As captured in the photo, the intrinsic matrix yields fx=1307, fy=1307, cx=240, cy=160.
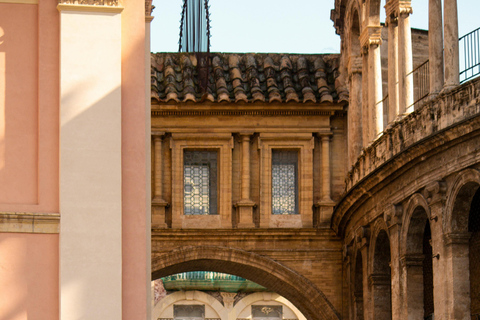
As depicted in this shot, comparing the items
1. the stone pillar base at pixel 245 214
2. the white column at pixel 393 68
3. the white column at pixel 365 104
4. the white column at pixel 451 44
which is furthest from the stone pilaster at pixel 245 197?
the white column at pixel 451 44

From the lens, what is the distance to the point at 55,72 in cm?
1191

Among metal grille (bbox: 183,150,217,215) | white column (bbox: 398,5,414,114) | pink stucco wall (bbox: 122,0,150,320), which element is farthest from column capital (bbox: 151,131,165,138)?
pink stucco wall (bbox: 122,0,150,320)

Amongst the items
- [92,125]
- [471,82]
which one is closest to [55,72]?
[92,125]

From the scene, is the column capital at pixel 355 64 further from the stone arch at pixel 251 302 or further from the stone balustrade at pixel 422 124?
the stone arch at pixel 251 302

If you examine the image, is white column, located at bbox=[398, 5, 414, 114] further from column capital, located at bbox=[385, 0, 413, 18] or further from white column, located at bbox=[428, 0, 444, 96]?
white column, located at bbox=[428, 0, 444, 96]

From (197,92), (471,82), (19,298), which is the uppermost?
(197,92)

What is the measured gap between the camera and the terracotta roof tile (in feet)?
94.0

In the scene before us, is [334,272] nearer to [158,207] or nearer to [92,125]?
[158,207]

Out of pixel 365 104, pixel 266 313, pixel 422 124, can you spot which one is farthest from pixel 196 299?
pixel 422 124

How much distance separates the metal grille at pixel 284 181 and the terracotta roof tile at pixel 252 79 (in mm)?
1322

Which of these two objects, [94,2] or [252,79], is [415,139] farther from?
[94,2]

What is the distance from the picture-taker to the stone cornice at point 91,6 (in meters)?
12.0

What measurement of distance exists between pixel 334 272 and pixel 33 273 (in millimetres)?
17255

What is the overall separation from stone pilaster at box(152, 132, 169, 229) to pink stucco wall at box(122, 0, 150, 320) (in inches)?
642
